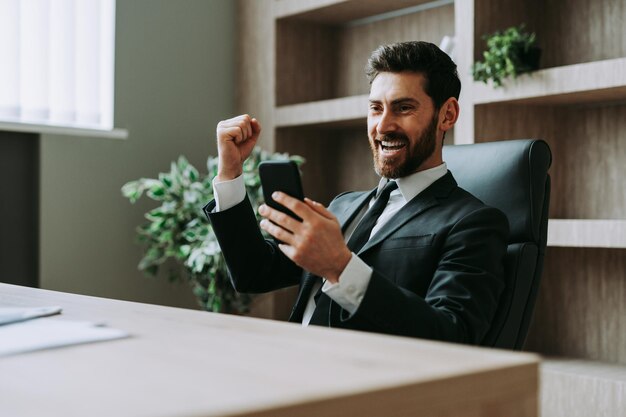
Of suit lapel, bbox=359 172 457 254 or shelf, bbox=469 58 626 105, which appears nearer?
suit lapel, bbox=359 172 457 254

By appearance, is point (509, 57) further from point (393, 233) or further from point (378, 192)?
point (393, 233)

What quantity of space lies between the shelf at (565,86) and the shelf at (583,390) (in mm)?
880

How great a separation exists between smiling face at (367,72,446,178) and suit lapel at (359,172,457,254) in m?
0.09

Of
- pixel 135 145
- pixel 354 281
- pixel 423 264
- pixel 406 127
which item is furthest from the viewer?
pixel 135 145

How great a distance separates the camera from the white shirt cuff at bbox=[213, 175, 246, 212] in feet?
5.46

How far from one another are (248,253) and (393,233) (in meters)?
0.33

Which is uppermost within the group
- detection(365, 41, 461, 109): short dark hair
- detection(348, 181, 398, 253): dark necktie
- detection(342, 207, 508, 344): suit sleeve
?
detection(365, 41, 461, 109): short dark hair

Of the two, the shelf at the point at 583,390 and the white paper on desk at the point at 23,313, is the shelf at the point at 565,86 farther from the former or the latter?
the white paper on desk at the point at 23,313

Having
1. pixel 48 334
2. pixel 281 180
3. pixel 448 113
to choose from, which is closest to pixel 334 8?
pixel 448 113

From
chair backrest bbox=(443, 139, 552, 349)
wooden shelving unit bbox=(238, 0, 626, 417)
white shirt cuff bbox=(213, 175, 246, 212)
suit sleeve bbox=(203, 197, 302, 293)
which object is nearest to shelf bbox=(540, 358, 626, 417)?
wooden shelving unit bbox=(238, 0, 626, 417)

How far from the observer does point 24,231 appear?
125 inches

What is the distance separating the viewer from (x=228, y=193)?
5.49 feet

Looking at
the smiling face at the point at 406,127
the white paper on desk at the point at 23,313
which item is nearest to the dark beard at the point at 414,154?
the smiling face at the point at 406,127

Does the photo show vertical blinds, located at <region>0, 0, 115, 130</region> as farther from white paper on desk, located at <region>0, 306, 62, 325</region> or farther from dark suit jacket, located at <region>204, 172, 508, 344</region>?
white paper on desk, located at <region>0, 306, 62, 325</region>
